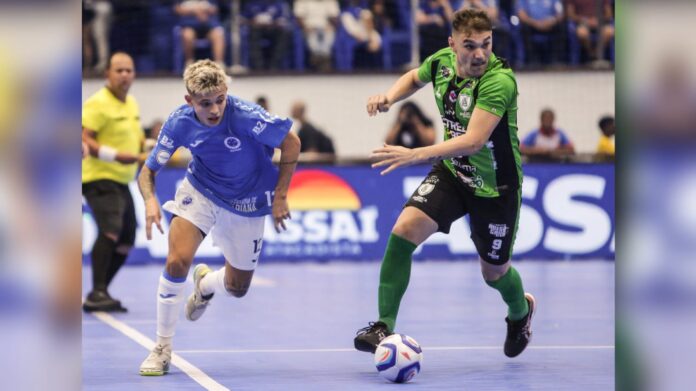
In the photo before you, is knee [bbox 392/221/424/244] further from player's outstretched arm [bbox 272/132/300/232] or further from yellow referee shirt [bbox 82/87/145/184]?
yellow referee shirt [bbox 82/87/145/184]

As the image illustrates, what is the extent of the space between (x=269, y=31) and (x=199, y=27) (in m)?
1.10

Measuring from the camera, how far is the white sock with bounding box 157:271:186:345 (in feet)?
22.0

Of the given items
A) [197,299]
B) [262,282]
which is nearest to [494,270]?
[197,299]

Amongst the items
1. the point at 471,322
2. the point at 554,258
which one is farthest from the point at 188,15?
the point at 471,322

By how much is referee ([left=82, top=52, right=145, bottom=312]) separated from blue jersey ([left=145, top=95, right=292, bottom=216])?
3106 mm

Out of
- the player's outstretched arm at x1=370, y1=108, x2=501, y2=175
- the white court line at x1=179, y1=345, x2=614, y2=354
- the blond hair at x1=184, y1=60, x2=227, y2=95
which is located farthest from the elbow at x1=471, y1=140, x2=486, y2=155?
the white court line at x1=179, y1=345, x2=614, y2=354

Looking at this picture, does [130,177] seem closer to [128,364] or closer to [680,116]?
[128,364]

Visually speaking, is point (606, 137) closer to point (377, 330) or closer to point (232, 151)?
point (232, 151)

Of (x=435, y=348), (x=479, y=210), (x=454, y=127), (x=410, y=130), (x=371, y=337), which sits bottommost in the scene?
(x=435, y=348)

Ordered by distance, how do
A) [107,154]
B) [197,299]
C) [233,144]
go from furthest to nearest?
1. [107,154]
2. [197,299]
3. [233,144]

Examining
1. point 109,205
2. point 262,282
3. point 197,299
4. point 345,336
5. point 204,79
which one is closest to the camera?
point 204,79

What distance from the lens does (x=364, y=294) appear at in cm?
1148

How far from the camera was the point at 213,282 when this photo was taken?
796 centimetres

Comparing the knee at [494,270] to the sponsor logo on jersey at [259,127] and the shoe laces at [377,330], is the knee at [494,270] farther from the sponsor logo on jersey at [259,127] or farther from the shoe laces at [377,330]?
the sponsor logo on jersey at [259,127]
